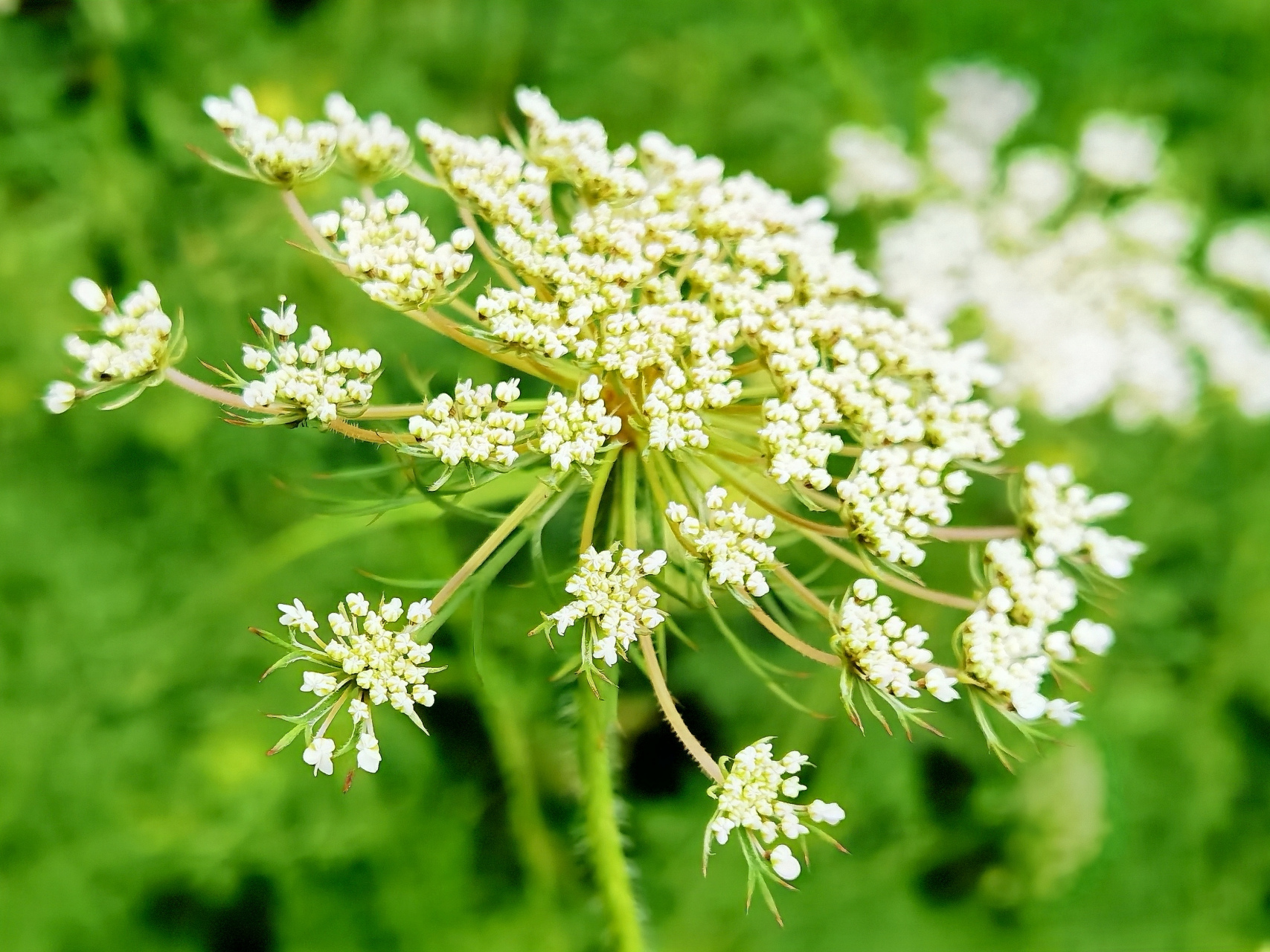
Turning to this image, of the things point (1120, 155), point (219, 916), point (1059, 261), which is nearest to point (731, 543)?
point (219, 916)

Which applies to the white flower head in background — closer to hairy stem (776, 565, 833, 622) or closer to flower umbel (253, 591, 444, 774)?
hairy stem (776, 565, 833, 622)

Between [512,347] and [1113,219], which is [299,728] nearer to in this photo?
[512,347]

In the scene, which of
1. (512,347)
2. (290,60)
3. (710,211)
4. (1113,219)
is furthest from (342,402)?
(1113,219)

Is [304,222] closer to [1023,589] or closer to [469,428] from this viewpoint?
[469,428]

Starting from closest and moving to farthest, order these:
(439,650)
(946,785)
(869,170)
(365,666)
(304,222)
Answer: (365,666) → (304,222) → (439,650) → (946,785) → (869,170)

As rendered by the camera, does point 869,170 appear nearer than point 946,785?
No
